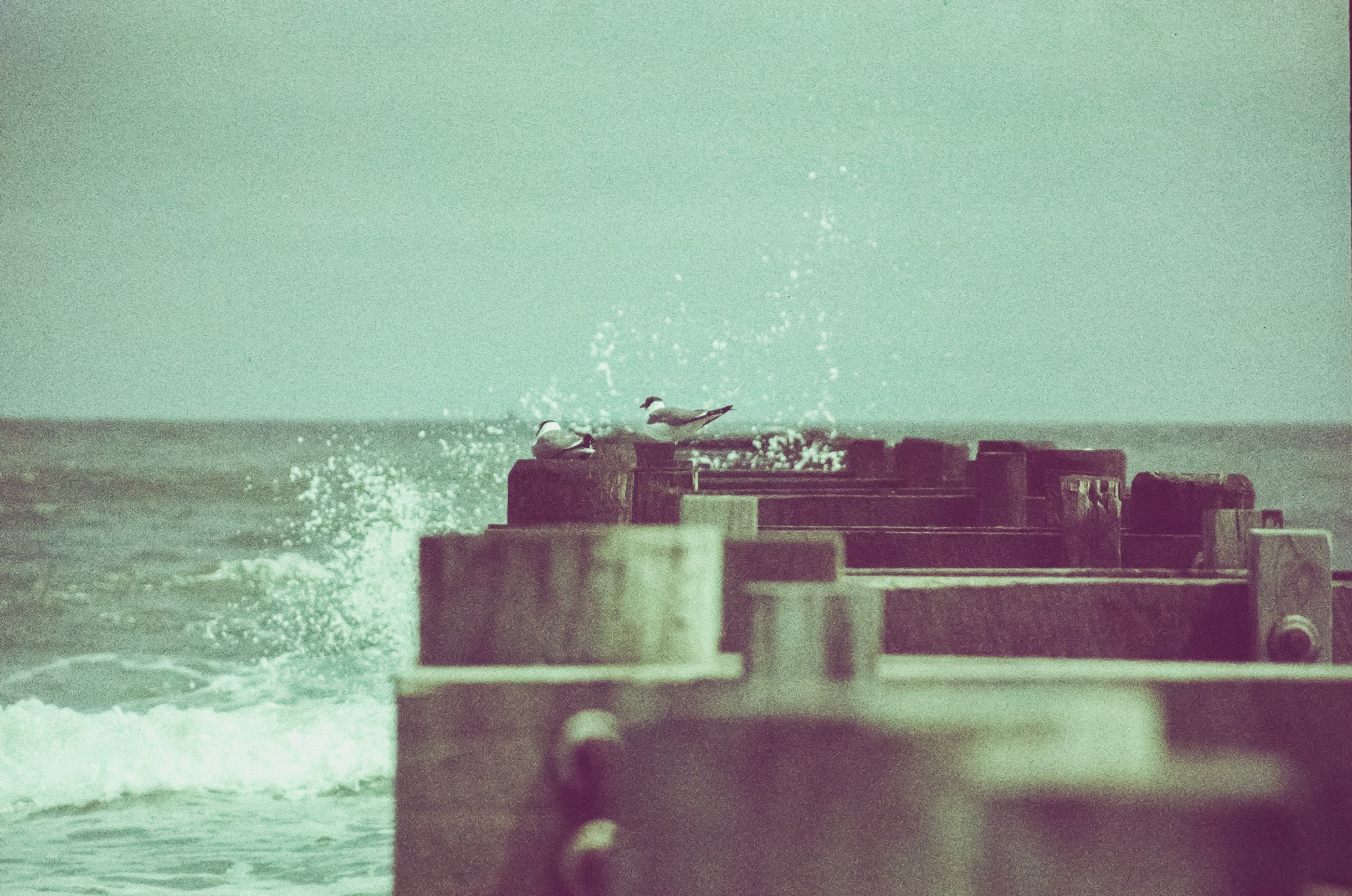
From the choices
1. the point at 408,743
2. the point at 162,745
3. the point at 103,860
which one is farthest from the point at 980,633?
the point at 162,745

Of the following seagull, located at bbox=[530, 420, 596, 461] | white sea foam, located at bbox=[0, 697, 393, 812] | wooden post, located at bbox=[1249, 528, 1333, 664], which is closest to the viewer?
wooden post, located at bbox=[1249, 528, 1333, 664]

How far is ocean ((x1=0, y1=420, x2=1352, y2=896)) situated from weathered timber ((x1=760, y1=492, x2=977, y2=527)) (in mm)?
6420

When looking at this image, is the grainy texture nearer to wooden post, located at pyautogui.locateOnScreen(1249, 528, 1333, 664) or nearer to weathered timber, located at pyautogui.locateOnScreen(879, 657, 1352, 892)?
wooden post, located at pyautogui.locateOnScreen(1249, 528, 1333, 664)

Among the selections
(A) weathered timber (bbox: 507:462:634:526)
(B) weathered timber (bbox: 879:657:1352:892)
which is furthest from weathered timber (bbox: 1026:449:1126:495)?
(B) weathered timber (bbox: 879:657:1352:892)

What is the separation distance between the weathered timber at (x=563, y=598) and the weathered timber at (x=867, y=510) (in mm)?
6321

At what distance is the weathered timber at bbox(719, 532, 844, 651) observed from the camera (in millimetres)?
3691

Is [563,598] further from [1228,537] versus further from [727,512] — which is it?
[1228,537]

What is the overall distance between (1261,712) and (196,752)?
1958 centimetres

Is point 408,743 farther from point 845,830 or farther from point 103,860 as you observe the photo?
point 103,860

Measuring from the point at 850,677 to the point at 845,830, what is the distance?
0.99 feet

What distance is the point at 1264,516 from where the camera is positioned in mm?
6445

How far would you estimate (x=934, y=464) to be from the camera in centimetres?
1383

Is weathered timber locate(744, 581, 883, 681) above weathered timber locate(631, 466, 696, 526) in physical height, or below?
below

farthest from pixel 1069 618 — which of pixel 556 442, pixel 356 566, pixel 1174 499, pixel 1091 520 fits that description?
pixel 356 566
